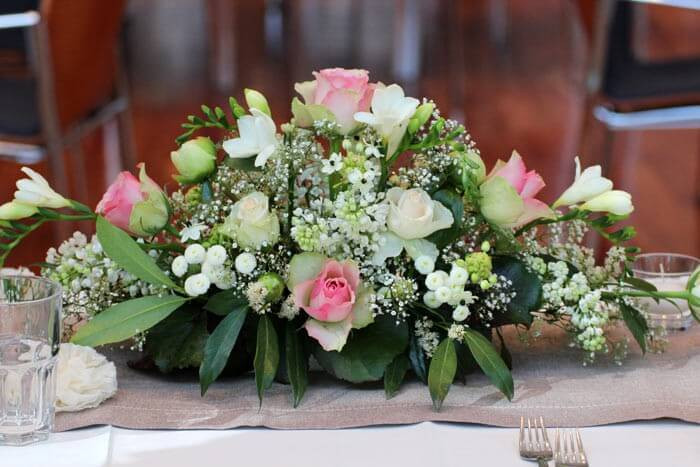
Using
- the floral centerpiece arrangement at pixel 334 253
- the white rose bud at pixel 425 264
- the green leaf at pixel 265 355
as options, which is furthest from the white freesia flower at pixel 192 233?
the white rose bud at pixel 425 264

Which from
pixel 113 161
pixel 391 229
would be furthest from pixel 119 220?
pixel 113 161

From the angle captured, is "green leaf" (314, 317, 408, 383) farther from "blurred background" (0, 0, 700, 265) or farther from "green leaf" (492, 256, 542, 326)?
"blurred background" (0, 0, 700, 265)

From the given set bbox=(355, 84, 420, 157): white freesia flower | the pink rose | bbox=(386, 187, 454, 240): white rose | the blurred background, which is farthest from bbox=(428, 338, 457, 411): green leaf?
the blurred background

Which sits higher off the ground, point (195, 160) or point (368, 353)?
point (195, 160)

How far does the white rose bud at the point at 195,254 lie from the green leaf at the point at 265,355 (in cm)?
8

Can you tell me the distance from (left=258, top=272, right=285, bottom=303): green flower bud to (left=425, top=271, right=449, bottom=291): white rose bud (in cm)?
14

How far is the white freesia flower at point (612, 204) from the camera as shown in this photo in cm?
116

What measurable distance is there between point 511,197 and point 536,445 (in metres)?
0.24

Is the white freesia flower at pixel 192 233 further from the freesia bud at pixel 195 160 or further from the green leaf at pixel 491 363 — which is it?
the green leaf at pixel 491 363

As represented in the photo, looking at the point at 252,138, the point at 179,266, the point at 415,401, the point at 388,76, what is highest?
the point at 252,138

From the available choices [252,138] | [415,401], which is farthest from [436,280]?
[252,138]

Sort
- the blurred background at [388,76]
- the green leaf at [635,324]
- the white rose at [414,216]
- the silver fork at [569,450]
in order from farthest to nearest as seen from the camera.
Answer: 1. the blurred background at [388,76]
2. the green leaf at [635,324]
3. the white rose at [414,216]
4. the silver fork at [569,450]

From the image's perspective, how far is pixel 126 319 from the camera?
113cm

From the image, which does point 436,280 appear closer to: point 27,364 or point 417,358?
point 417,358
